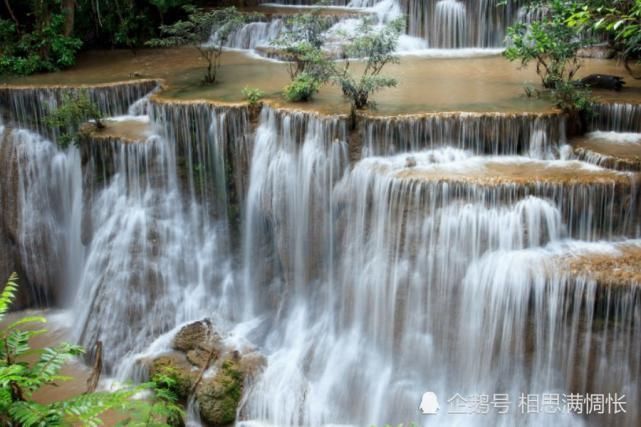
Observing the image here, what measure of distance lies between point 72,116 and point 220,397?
636cm

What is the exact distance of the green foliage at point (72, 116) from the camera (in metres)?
12.3

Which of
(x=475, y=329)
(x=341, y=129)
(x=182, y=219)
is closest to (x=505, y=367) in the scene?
(x=475, y=329)

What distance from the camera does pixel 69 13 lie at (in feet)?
53.3

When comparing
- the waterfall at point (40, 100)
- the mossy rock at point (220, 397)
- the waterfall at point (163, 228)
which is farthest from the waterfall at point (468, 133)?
the waterfall at point (40, 100)

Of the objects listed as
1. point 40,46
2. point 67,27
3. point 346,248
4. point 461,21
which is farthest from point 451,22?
point 40,46

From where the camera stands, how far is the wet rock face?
9414 mm

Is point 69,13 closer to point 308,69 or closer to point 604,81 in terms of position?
point 308,69

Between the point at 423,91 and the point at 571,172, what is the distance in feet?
11.9

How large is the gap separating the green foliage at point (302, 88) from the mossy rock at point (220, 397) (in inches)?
189

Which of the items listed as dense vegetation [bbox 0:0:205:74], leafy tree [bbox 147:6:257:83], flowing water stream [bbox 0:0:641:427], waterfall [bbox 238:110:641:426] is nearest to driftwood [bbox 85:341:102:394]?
flowing water stream [bbox 0:0:641:427]

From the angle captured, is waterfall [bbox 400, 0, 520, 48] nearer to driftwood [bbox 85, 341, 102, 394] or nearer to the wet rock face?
the wet rock face

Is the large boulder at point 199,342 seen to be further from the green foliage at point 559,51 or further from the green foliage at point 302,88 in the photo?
the green foliage at point 559,51

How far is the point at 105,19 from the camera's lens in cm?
1781

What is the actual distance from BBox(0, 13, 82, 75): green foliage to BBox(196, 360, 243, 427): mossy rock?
381 inches
